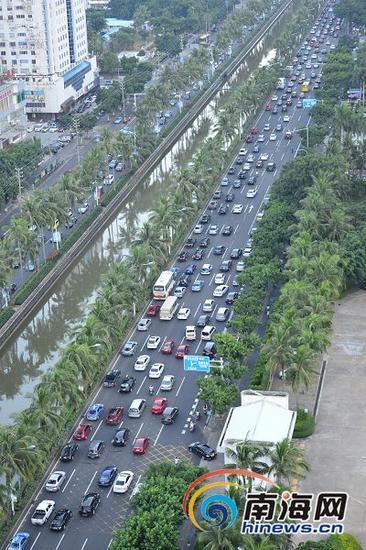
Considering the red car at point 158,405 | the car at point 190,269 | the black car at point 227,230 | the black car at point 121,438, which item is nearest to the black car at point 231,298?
the car at point 190,269

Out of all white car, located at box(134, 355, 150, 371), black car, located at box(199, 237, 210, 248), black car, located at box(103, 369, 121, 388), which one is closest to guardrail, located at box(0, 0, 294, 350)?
black car, located at box(199, 237, 210, 248)

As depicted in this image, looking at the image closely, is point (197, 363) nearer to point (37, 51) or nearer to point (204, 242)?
point (204, 242)

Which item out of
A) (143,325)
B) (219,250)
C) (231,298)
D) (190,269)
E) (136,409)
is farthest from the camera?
(219,250)

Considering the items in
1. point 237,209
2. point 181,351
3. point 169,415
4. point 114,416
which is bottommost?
point 237,209

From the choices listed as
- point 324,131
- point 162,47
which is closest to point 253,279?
point 324,131

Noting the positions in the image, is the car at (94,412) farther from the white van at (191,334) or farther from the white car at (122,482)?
the white van at (191,334)

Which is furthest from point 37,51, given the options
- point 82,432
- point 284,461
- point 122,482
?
point 284,461

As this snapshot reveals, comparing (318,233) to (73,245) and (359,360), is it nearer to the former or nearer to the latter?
(359,360)
